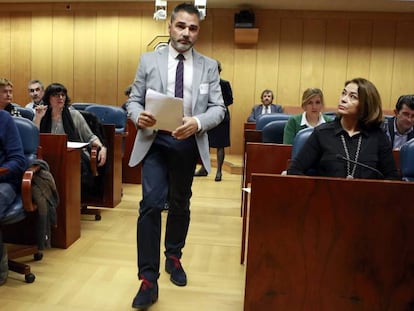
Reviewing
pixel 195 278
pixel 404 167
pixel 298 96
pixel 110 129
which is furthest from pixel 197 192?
pixel 298 96

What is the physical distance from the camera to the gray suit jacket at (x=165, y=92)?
6.53 feet

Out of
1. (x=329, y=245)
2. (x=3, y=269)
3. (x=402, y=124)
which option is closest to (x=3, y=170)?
(x=3, y=269)

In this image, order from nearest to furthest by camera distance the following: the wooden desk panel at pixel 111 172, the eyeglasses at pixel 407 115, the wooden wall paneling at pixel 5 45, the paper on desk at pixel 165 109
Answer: the paper on desk at pixel 165 109 → the eyeglasses at pixel 407 115 → the wooden desk panel at pixel 111 172 → the wooden wall paneling at pixel 5 45

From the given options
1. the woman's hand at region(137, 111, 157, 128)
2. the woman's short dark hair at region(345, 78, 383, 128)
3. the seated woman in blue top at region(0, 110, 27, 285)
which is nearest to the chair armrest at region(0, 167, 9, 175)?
the seated woman in blue top at region(0, 110, 27, 285)

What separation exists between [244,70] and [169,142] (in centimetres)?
593

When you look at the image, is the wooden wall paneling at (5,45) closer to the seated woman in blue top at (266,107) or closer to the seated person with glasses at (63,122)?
the seated woman in blue top at (266,107)

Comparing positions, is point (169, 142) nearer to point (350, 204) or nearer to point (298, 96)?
point (350, 204)

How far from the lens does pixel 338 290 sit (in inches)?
64.7

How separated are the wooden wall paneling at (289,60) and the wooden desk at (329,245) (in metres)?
6.32

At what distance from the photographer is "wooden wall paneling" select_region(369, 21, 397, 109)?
7.50 m

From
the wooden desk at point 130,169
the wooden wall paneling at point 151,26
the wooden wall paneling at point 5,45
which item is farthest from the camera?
the wooden wall paneling at point 5,45

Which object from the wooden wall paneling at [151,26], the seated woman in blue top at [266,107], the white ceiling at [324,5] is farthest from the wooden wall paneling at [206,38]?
the seated woman in blue top at [266,107]

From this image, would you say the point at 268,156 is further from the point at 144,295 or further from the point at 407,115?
the point at 144,295

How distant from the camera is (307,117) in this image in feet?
10.7
